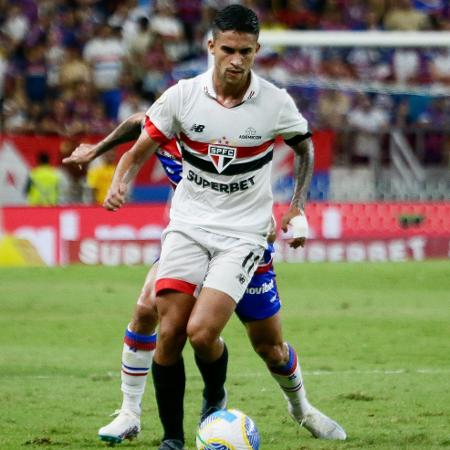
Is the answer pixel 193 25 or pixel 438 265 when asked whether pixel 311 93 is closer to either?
pixel 193 25

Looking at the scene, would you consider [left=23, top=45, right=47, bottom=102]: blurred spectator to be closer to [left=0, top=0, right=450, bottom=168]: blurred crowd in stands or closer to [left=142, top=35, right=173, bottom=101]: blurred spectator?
[left=0, top=0, right=450, bottom=168]: blurred crowd in stands

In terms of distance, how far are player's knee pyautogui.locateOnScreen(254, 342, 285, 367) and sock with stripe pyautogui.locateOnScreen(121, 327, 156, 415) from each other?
65 cm

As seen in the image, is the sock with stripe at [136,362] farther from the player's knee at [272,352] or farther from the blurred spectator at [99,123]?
the blurred spectator at [99,123]

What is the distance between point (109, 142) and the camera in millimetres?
7645

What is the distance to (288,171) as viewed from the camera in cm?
2053

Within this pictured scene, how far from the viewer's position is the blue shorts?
714 centimetres

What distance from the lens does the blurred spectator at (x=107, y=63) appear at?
22656 mm

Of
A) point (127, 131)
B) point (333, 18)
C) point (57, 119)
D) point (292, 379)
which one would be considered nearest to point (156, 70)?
point (57, 119)

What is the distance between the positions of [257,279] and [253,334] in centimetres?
31

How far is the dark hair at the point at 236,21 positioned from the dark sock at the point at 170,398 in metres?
1.77

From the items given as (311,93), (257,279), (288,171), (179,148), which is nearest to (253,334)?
(257,279)

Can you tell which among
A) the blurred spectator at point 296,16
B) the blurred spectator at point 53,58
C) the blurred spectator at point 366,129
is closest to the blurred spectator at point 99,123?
the blurred spectator at point 53,58

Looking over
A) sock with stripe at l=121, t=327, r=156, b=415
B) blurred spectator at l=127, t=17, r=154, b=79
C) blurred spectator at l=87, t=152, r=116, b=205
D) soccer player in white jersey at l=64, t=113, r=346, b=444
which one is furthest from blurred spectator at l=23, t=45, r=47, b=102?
sock with stripe at l=121, t=327, r=156, b=415

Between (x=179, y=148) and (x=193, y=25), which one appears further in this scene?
(x=193, y=25)
